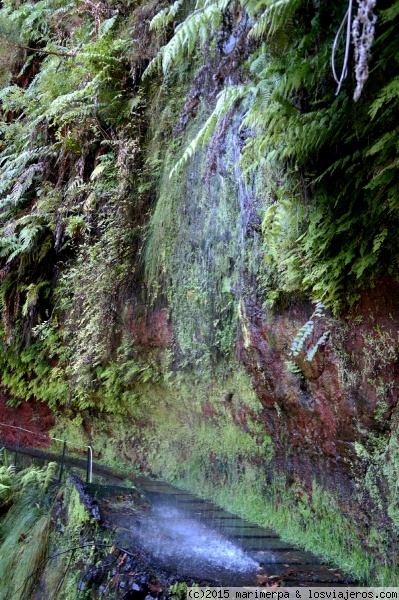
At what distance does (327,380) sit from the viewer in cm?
404

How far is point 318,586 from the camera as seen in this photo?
3.27 m

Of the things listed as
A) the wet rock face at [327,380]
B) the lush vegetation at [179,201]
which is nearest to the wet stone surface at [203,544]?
the lush vegetation at [179,201]

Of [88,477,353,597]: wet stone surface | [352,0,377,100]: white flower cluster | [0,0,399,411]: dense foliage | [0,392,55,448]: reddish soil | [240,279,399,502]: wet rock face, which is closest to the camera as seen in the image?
[352,0,377,100]: white flower cluster

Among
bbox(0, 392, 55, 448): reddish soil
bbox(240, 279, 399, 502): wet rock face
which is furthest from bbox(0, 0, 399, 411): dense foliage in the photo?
bbox(0, 392, 55, 448): reddish soil

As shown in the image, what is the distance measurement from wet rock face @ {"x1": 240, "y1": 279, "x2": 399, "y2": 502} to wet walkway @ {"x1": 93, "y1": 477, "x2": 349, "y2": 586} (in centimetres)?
73

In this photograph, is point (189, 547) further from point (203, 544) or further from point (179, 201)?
point (179, 201)

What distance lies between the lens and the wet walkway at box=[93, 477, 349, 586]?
11.1 ft

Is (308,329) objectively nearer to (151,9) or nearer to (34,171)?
(151,9)

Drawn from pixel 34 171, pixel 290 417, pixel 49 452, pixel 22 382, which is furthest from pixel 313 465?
pixel 34 171

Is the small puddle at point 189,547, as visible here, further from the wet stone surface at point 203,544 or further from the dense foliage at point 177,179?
the dense foliage at point 177,179

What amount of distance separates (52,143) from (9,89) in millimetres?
1843

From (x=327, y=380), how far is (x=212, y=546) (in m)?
1.79

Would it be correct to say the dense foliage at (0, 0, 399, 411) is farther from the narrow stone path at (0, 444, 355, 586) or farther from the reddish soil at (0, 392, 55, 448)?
the narrow stone path at (0, 444, 355, 586)

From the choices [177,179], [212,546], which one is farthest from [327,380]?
[177,179]
